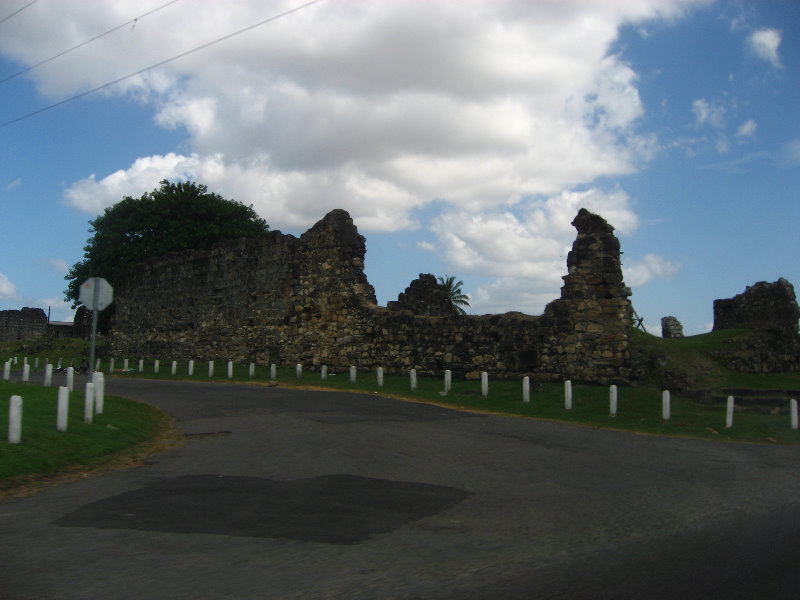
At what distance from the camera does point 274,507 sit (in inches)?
267

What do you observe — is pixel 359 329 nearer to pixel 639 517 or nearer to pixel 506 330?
pixel 506 330

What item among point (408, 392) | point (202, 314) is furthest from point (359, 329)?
point (202, 314)

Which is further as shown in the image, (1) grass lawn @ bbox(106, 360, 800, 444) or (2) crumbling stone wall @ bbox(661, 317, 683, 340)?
(2) crumbling stone wall @ bbox(661, 317, 683, 340)

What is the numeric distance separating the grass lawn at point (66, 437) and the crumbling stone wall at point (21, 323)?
48.9m

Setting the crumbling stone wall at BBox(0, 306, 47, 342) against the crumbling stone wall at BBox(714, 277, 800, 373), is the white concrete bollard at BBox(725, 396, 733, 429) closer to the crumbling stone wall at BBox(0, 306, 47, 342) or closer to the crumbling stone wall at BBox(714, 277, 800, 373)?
the crumbling stone wall at BBox(714, 277, 800, 373)

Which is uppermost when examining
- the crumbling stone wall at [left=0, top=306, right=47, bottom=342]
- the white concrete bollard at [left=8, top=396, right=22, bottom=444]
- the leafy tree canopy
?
the leafy tree canopy

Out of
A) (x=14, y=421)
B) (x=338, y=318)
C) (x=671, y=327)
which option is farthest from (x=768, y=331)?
(x=14, y=421)

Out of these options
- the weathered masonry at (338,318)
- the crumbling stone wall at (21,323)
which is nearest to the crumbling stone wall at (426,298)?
the weathered masonry at (338,318)

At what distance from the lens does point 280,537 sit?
5699mm

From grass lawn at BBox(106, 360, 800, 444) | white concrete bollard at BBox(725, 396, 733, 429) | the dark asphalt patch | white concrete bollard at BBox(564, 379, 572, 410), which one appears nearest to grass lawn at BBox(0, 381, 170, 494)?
the dark asphalt patch

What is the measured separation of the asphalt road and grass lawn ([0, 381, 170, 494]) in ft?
2.82

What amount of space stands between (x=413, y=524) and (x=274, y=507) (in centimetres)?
146

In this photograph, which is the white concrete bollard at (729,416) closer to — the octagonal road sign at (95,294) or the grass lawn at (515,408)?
the grass lawn at (515,408)

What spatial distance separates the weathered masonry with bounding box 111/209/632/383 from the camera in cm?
2028
